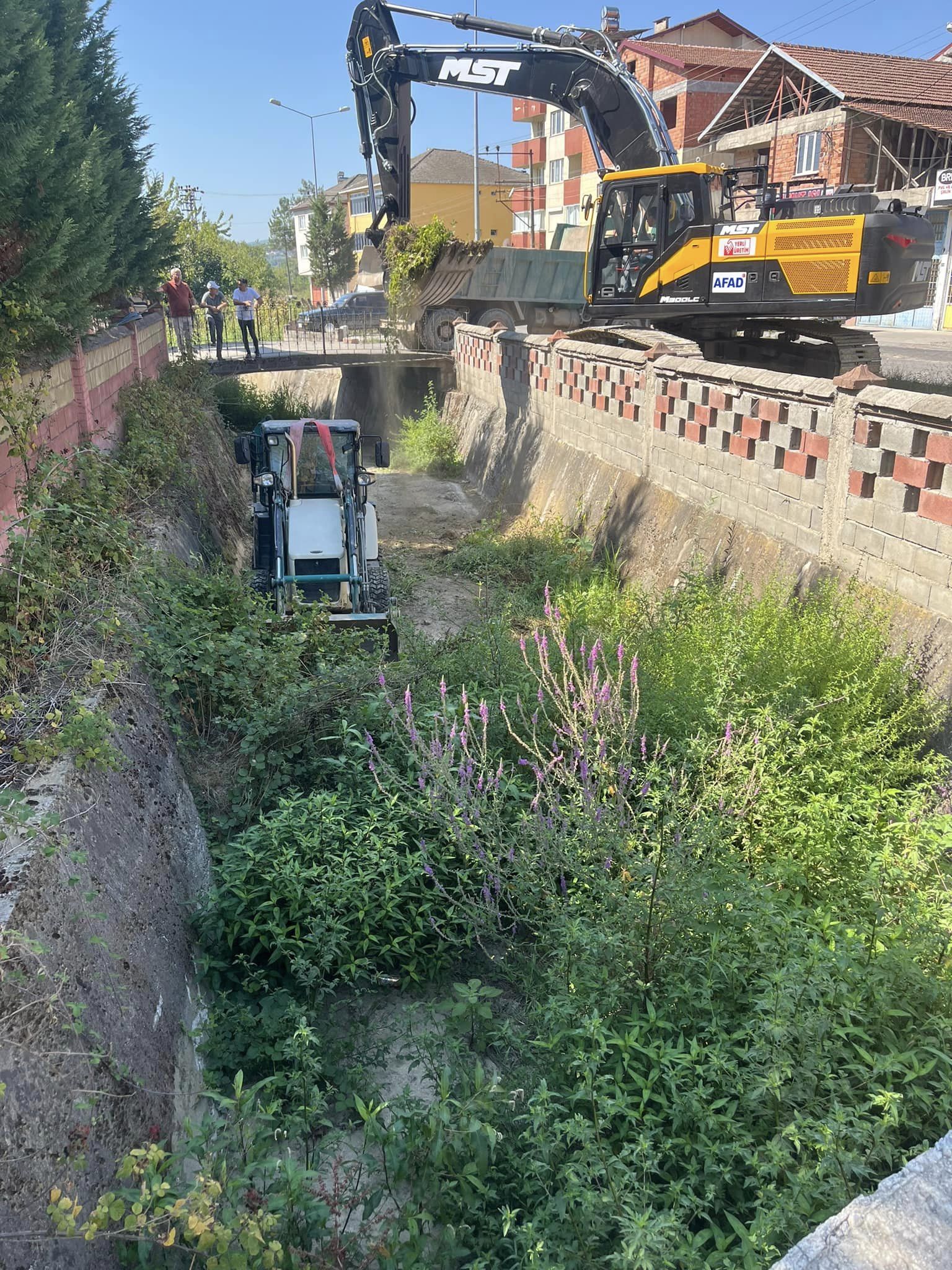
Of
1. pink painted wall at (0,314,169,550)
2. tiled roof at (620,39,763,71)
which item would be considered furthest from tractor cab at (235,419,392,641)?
tiled roof at (620,39,763,71)

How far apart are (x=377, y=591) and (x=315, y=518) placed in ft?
2.83

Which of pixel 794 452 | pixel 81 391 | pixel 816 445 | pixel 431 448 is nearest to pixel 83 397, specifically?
pixel 81 391

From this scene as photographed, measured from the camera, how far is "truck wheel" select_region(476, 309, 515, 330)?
1980 cm

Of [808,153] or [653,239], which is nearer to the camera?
[653,239]

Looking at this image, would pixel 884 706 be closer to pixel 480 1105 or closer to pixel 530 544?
pixel 480 1105

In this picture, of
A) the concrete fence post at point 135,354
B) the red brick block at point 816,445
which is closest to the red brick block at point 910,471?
the red brick block at point 816,445

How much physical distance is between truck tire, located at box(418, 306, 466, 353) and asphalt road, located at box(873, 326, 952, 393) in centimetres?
917

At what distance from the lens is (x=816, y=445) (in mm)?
6234

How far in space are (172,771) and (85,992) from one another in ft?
6.05

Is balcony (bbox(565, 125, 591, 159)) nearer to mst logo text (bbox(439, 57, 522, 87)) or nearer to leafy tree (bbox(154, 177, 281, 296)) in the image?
leafy tree (bbox(154, 177, 281, 296))

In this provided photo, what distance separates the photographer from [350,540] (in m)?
7.96

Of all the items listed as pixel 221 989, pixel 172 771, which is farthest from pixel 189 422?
pixel 221 989

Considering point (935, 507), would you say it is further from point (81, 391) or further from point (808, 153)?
point (808, 153)

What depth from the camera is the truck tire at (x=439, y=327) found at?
20750 millimetres
